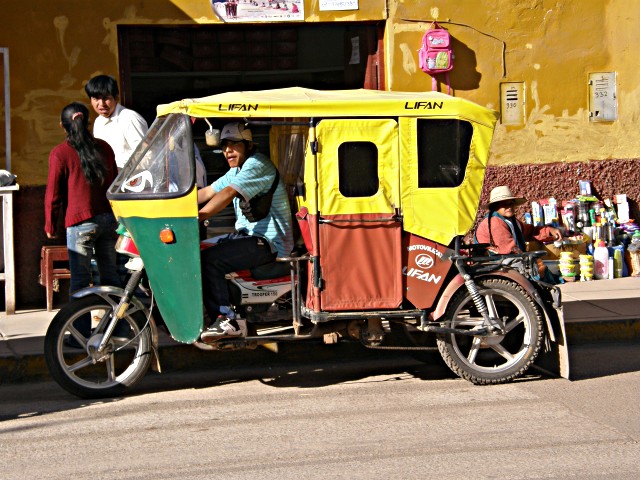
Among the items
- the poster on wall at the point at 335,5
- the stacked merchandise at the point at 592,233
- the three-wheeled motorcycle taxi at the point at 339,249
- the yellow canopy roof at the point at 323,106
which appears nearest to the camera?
the yellow canopy roof at the point at 323,106

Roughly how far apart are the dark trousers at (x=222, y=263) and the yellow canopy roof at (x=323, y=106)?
0.85 m

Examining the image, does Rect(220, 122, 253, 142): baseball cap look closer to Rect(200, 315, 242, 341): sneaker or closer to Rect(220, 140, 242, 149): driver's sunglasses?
Rect(220, 140, 242, 149): driver's sunglasses

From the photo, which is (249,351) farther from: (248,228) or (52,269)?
(52,269)

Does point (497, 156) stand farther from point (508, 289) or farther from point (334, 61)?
point (508, 289)

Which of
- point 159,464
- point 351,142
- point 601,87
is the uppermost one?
point 601,87

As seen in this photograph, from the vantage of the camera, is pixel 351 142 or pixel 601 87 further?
pixel 601 87

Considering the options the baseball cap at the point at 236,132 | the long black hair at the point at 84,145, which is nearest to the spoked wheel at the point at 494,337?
the baseball cap at the point at 236,132

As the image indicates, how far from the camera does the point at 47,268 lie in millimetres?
9039

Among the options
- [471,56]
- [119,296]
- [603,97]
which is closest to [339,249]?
[119,296]

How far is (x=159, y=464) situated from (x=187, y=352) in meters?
2.37

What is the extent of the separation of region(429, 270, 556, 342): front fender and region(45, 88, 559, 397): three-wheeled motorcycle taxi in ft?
0.03

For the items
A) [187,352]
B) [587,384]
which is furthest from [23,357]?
[587,384]

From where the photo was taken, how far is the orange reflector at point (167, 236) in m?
6.18

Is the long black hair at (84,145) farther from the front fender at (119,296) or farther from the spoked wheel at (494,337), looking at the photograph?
the spoked wheel at (494,337)
